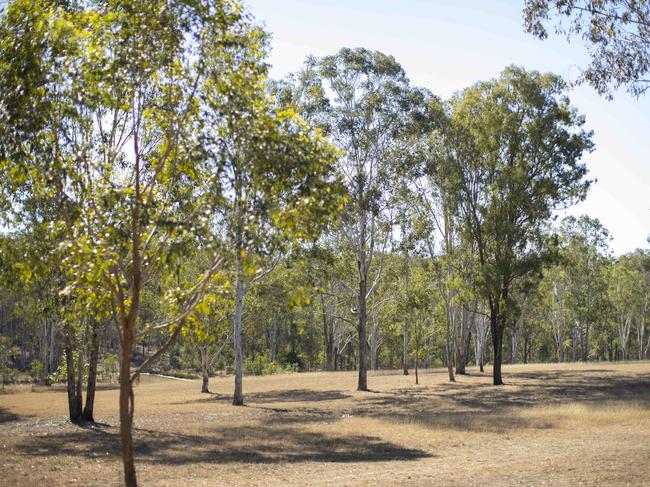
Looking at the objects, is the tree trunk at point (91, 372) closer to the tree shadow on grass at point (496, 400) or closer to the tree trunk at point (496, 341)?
the tree shadow on grass at point (496, 400)

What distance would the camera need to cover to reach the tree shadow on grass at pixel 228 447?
57.8 ft

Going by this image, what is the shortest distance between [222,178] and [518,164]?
107 feet

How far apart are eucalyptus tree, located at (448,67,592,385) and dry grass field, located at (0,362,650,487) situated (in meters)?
6.96

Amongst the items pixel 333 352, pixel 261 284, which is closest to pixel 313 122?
pixel 261 284

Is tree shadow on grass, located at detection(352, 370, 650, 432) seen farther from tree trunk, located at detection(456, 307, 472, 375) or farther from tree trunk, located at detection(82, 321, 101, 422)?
tree trunk, located at detection(82, 321, 101, 422)

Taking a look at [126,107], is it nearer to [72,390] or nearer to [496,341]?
[72,390]

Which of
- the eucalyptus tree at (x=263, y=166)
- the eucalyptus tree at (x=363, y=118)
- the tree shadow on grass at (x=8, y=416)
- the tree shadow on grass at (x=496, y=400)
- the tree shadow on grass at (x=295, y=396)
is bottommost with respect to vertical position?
the tree shadow on grass at (x=295, y=396)

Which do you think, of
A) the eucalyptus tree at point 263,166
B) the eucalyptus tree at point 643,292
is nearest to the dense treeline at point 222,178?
the eucalyptus tree at point 263,166

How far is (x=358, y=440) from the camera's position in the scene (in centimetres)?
2092

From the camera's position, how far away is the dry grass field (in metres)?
14.4

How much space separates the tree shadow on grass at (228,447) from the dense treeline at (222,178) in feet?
10.9

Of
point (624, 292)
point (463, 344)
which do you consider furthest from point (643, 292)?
point (463, 344)

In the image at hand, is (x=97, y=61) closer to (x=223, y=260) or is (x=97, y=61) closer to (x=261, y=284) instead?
(x=223, y=260)

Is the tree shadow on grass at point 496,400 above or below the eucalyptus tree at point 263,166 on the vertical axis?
below
